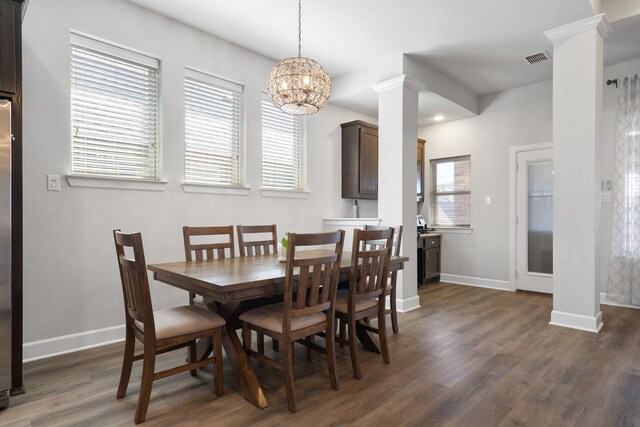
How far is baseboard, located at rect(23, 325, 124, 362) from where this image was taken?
2666mm

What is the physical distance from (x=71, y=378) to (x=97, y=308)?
73 cm

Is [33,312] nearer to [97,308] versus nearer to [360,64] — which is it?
[97,308]

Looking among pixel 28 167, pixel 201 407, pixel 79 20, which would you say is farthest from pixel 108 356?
pixel 79 20

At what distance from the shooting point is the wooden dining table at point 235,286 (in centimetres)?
192

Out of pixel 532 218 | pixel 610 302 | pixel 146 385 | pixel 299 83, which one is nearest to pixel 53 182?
pixel 146 385

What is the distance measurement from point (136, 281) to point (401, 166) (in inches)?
119

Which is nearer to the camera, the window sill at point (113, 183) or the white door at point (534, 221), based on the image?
the window sill at point (113, 183)

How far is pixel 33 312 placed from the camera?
2.69 metres

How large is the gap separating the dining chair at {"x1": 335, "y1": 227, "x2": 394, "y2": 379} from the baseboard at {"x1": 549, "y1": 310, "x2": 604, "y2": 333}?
1.99 metres

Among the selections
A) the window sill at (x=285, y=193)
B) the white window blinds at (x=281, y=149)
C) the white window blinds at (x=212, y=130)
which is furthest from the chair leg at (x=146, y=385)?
the white window blinds at (x=281, y=149)

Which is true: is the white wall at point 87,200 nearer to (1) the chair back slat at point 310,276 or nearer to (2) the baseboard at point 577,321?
(1) the chair back slat at point 310,276

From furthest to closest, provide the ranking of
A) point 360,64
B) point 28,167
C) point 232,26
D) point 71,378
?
point 360,64
point 232,26
point 28,167
point 71,378

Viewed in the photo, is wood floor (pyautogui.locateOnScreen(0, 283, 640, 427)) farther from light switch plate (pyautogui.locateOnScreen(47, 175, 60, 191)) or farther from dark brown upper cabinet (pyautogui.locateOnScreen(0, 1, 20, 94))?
dark brown upper cabinet (pyautogui.locateOnScreen(0, 1, 20, 94))

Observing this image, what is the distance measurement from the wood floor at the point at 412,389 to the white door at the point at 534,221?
5.49ft
